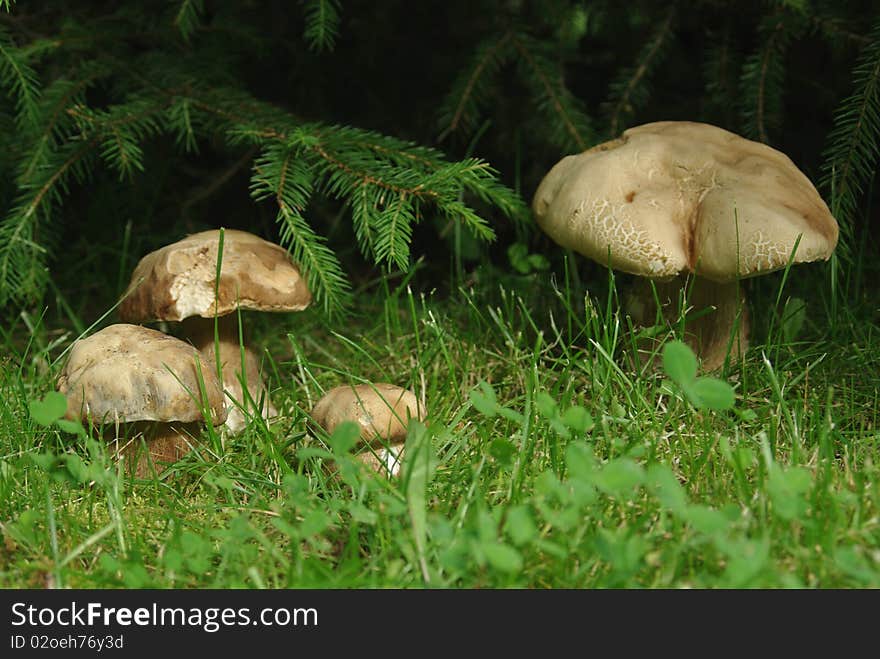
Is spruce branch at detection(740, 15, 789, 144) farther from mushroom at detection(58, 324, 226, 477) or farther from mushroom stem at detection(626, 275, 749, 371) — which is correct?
mushroom at detection(58, 324, 226, 477)

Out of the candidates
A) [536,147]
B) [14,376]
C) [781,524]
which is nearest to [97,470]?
[14,376]

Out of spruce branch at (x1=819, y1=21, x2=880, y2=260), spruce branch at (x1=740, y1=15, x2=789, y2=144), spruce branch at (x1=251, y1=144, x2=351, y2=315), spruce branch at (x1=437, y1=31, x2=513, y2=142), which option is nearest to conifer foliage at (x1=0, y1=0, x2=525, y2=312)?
spruce branch at (x1=251, y1=144, x2=351, y2=315)

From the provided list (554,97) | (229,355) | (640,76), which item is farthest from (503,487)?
(640,76)

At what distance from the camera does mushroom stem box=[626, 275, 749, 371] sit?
2.53 meters

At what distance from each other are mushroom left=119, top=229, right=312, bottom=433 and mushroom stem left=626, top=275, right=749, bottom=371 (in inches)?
37.8

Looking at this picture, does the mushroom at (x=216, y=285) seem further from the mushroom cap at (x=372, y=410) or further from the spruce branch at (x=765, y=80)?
the spruce branch at (x=765, y=80)

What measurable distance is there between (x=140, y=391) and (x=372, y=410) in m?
0.53

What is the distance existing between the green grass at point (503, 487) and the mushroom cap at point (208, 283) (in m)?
0.29

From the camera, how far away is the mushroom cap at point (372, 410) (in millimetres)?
2102

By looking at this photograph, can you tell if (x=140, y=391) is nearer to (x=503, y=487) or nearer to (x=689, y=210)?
(x=503, y=487)

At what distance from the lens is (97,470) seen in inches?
72.1

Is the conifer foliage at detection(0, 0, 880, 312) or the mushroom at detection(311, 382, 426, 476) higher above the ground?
the conifer foliage at detection(0, 0, 880, 312)

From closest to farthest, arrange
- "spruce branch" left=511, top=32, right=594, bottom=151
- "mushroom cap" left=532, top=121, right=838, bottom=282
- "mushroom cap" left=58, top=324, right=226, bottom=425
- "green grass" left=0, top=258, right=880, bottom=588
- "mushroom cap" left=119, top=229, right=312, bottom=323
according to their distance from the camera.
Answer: "green grass" left=0, top=258, right=880, bottom=588
"mushroom cap" left=58, top=324, right=226, bottom=425
"mushroom cap" left=532, top=121, right=838, bottom=282
"mushroom cap" left=119, top=229, right=312, bottom=323
"spruce branch" left=511, top=32, right=594, bottom=151

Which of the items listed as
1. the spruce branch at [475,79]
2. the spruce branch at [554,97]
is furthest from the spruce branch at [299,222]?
the spruce branch at [554,97]
